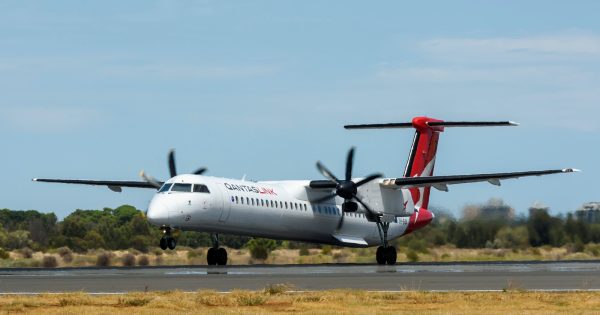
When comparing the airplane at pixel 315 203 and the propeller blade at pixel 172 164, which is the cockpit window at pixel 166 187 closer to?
the airplane at pixel 315 203

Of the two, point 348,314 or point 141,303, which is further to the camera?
point 141,303

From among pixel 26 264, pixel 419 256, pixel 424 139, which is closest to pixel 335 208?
pixel 424 139

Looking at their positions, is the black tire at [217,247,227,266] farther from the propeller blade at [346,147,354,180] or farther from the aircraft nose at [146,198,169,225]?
the propeller blade at [346,147,354,180]

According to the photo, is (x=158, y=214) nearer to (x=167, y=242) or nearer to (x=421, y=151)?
(x=167, y=242)

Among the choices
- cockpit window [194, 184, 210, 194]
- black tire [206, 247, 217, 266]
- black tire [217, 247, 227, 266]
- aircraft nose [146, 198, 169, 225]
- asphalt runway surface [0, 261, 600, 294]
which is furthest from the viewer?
black tire [217, 247, 227, 266]

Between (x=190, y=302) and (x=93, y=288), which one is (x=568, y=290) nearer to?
(x=190, y=302)

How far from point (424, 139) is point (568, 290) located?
1111 inches

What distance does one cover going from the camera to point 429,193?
177ft

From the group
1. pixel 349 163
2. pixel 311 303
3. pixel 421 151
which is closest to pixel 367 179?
pixel 349 163

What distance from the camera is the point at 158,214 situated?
3938cm

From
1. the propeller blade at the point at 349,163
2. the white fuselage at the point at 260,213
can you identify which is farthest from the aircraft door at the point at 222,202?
the propeller blade at the point at 349,163

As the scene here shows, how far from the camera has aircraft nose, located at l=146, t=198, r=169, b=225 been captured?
3934 cm

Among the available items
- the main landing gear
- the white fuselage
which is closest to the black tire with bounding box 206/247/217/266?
the main landing gear

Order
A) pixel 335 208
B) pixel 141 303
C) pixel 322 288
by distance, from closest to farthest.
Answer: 1. pixel 141 303
2. pixel 322 288
3. pixel 335 208
